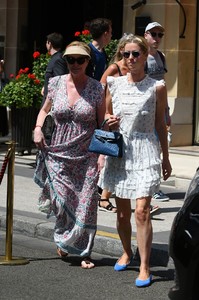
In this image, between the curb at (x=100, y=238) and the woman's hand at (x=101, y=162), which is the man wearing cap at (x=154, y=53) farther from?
the woman's hand at (x=101, y=162)

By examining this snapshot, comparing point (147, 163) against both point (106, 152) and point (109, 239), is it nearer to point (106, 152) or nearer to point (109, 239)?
point (106, 152)

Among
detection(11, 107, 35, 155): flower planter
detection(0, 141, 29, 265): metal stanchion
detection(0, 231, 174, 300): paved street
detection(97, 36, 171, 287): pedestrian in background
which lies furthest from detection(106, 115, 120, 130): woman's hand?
detection(11, 107, 35, 155): flower planter

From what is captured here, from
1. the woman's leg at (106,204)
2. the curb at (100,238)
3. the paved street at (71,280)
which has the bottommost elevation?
the paved street at (71,280)

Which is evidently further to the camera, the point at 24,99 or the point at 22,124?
the point at 22,124

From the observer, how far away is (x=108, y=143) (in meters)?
7.63

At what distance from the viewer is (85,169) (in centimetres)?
813

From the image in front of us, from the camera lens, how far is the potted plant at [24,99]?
577 inches

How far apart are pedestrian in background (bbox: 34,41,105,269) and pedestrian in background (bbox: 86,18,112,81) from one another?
2.25 meters

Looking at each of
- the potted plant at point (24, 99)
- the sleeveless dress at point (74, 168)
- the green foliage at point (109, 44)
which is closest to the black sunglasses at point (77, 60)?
the sleeveless dress at point (74, 168)

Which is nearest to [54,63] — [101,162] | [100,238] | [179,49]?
[100,238]

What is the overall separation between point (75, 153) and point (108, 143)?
58cm

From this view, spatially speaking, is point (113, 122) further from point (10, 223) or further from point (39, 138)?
point (10, 223)

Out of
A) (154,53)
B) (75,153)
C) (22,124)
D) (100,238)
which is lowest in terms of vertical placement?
(100,238)

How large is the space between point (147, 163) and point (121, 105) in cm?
54
